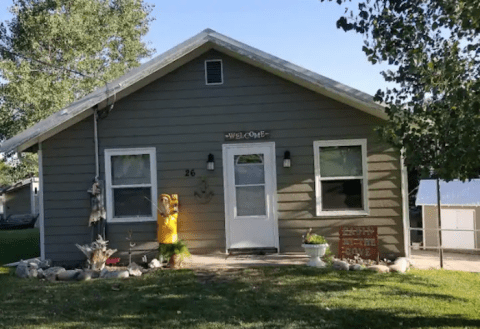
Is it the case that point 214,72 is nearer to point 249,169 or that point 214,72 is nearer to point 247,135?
point 247,135

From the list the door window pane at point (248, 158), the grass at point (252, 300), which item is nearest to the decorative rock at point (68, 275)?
the grass at point (252, 300)

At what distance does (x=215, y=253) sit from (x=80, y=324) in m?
3.85

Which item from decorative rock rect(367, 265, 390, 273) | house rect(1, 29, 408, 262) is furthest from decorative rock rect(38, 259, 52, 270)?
decorative rock rect(367, 265, 390, 273)

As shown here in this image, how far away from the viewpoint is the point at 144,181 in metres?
9.05

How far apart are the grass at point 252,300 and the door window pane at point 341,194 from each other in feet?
5.53

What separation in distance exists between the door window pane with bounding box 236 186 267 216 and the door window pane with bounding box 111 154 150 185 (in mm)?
1735

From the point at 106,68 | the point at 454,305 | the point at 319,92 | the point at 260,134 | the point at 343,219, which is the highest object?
the point at 106,68

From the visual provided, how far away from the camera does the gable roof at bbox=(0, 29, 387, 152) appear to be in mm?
8203

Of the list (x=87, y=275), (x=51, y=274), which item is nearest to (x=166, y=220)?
(x=87, y=275)

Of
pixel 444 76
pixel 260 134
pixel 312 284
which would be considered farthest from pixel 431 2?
pixel 260 134

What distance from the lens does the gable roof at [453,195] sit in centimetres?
998

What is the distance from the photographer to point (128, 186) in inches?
356

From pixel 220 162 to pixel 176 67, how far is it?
1913 mm

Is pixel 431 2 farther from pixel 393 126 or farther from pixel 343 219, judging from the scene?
pixel 343 219
